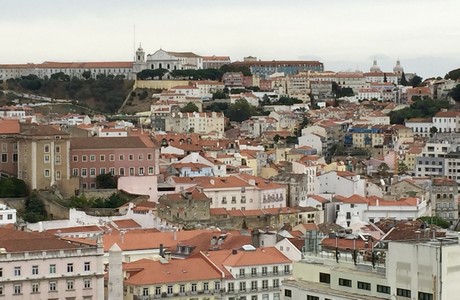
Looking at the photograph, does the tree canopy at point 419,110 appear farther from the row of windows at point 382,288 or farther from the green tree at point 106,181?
the row of windows at point 382,288

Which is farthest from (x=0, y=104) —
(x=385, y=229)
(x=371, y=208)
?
(x=385, y=229)

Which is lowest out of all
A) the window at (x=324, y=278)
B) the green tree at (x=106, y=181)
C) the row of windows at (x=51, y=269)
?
the row of windows at (x=51, y=269)

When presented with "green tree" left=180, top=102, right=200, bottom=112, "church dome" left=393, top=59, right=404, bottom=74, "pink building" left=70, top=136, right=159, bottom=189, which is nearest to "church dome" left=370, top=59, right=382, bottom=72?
"church dome" left=393, top=59, right=404, bottom=74

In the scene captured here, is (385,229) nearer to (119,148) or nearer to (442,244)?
(119,148)

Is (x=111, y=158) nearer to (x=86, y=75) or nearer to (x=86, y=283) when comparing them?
(x=86, y=283)

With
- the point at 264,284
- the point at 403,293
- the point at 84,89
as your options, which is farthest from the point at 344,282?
the point at 84,89

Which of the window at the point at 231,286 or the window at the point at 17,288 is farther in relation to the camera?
the window at the point at 231,286

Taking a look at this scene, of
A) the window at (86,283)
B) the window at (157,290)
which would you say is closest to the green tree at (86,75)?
the window at (86,283)
